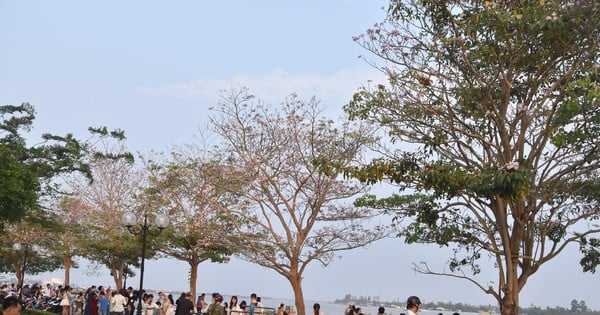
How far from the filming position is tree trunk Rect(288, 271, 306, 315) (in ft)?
75.9

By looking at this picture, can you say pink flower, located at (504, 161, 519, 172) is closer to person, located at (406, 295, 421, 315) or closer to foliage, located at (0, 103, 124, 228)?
person, located at (406, 295, 421, 315)

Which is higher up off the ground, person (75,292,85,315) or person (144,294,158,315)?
person (144,294,158,315)

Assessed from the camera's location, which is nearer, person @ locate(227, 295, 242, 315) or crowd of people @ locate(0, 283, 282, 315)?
crowd of people @ locate(0, 283, 282, 315)

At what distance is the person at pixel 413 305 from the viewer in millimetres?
7648

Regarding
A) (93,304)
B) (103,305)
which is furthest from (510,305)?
(103,305)

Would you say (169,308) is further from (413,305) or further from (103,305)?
(413,305)

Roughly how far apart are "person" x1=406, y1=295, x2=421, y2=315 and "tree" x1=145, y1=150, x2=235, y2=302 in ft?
55.3

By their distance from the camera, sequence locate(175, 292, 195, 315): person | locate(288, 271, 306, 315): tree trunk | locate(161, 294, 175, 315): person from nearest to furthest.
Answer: locate(175, 292, 195, 315): person → locate(161, 294, 175, 315): person → locate(288, 271, 306, 315): tree trunk

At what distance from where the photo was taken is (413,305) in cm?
768

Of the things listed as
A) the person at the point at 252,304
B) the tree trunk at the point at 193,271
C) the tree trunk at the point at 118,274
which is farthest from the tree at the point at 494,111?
the tree trunk at the point at 118,274

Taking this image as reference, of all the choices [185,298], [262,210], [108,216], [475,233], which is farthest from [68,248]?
[475,233]

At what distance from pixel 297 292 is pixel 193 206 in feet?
22.6

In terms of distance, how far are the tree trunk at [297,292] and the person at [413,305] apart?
1569 centimetres

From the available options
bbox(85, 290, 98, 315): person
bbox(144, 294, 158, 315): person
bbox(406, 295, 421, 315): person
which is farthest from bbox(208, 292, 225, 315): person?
bbox(406, 295, 421, 315): person
